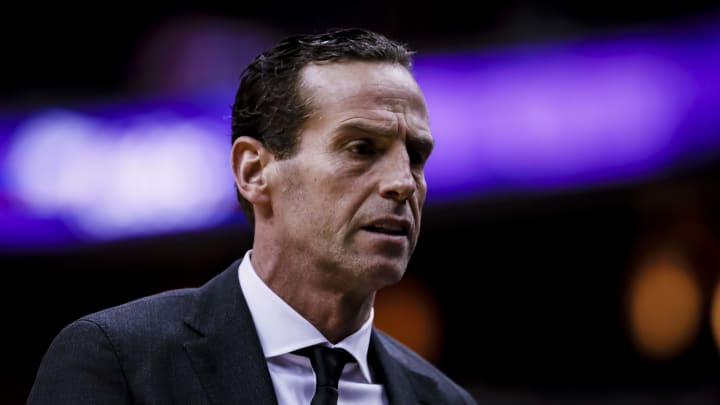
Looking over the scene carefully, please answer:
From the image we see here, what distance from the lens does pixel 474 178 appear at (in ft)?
27.8

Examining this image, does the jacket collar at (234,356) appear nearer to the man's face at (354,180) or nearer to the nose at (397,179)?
the man's face at (354,180)

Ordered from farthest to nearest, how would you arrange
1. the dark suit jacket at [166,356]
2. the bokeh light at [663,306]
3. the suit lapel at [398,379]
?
the bokeh light at [663,306], the suit lapel at [398,379], the dark suit jacket at [166,356]

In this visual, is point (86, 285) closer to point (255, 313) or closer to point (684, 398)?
point (684, 398)

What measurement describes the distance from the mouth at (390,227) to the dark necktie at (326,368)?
1.23 ft

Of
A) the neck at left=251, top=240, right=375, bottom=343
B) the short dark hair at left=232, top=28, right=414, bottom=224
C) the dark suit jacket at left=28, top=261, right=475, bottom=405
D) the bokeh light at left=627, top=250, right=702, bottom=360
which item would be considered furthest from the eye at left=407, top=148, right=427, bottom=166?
the bokeh light at left=627, top=250, right=702, bottom=360

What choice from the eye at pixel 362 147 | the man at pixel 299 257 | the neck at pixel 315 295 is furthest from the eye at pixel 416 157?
the neck at pixel 315 295

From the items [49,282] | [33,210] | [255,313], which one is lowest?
[49,282]

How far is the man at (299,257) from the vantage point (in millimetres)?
2549

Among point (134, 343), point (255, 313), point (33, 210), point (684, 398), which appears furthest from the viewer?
point (33, 210)

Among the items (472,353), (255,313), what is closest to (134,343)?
(255,313)

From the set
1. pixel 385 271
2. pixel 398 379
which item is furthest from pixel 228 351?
pixel 398 379

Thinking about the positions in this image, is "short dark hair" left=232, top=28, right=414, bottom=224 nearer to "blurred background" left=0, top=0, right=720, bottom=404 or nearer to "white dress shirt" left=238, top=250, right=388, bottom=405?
"white dress shirt" left=238, top=250, right=388, bottom=405

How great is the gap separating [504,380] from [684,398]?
75.5 inches

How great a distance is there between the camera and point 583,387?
9062mm
